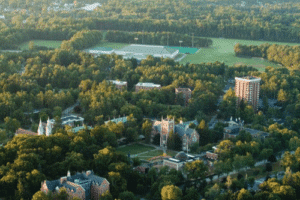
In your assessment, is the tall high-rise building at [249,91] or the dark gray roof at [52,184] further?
the tall high-rise building at [249,91]

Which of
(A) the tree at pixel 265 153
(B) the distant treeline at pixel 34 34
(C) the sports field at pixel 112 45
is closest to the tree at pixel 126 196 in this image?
(A) the tree at pixel 265 153

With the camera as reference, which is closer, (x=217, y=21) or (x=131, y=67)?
(x=131, y=67)

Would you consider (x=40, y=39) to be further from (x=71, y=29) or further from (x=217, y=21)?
(x=217, y=21)

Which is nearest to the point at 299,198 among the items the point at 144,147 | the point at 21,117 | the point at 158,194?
the point at 158,194

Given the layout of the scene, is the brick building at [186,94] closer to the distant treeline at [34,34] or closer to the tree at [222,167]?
the tree at [222,167]

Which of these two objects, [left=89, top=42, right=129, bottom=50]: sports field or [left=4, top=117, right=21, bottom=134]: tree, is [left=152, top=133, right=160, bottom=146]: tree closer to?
[left=4, top=117, right=21, bottom=134]: tree

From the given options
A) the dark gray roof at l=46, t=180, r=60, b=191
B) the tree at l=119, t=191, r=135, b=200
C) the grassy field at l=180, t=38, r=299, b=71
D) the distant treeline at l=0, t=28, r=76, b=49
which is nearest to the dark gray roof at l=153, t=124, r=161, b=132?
the tree at l=119, t=191, r=135, b=200

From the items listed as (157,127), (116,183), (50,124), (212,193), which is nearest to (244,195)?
(212,193)
